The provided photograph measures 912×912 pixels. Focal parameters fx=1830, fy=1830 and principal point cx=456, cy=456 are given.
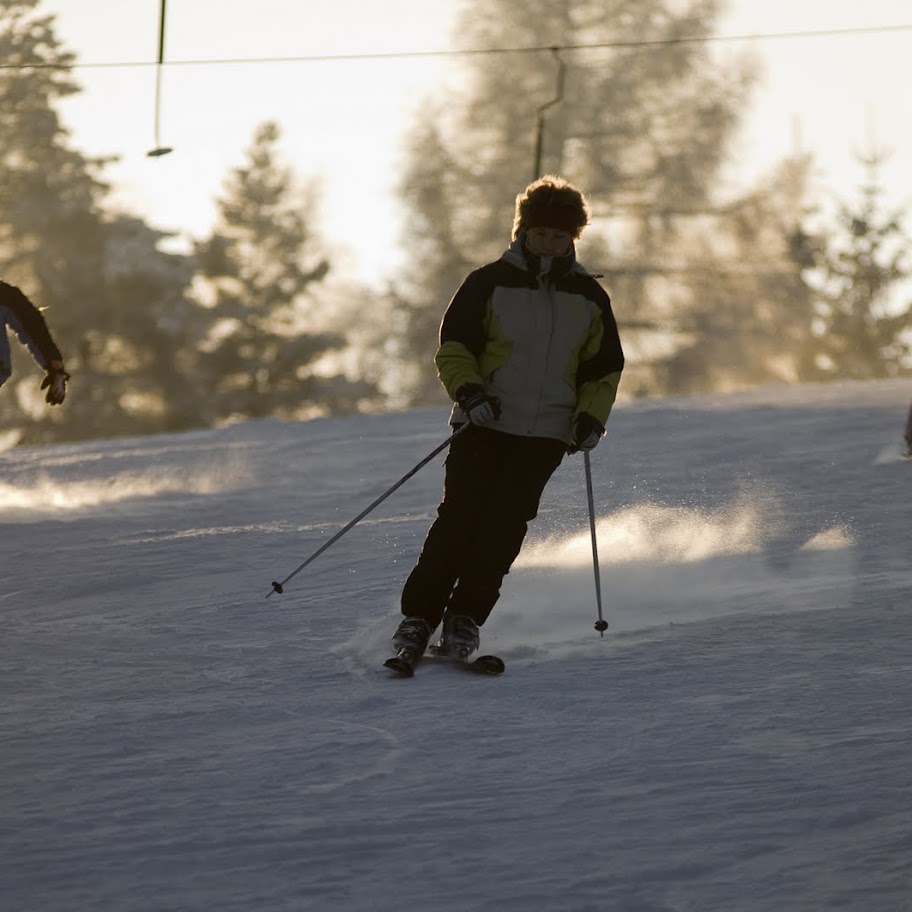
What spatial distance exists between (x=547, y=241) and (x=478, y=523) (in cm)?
89

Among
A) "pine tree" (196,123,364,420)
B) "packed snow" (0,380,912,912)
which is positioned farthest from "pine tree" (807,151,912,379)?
"packed snow" (0,380,912,912)

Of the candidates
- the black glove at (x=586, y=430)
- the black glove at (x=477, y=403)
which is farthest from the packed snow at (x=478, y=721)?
the black glove at (x=477, y=403)

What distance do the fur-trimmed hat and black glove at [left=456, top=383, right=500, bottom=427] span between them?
20.3 inches

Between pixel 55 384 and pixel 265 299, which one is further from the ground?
pixel 55 384

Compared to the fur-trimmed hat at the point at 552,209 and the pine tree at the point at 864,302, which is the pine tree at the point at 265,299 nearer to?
the pine tree at the point at 864,302

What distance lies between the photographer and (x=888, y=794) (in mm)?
3871

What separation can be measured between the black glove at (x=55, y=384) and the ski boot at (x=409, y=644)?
3.18m

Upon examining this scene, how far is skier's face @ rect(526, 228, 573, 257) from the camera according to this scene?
5457mm

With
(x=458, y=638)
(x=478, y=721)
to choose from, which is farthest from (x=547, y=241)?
(x=478, y=721)

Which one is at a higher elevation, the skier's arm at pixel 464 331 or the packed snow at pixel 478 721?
the skier's arm at pixel 464 331

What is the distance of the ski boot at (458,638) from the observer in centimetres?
545

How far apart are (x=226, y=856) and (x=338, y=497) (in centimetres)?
701

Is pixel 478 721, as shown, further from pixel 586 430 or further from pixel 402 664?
pixel 586 430

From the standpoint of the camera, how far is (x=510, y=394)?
5512mm
